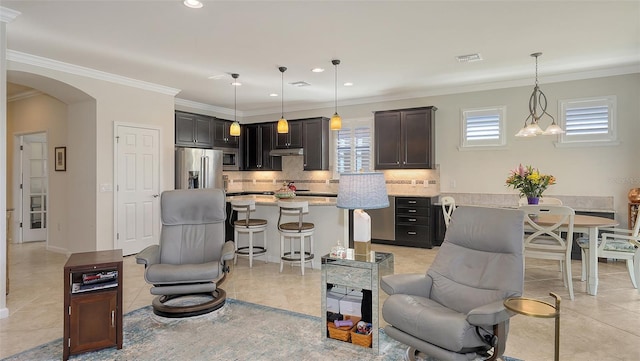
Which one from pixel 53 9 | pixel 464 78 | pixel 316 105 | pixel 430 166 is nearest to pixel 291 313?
pixel 53 9

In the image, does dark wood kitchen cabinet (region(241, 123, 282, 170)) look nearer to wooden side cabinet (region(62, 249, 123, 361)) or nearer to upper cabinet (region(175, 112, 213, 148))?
upper cabinet (region(175, 112, 213, 148))

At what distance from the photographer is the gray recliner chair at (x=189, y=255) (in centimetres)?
325

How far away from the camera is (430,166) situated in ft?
21.3

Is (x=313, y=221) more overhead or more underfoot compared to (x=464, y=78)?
more underfoot

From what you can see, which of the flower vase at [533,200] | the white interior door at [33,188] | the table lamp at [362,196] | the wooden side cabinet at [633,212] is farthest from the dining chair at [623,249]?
the white interior door at [33,188]

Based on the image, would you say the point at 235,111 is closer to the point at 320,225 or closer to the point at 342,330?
the point at 320,225

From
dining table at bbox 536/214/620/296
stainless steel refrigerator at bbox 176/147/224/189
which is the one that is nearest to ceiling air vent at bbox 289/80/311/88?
stainless steel refrigerator at bbox 176/147/224/189

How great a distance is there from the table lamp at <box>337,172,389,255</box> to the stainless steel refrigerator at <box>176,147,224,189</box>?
4.55 m

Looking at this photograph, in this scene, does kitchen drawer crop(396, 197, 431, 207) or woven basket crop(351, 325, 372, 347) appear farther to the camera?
kitchen drawer crop(396, 197, 431, 207)

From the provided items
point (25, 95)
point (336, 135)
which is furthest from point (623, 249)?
point (25, 95)

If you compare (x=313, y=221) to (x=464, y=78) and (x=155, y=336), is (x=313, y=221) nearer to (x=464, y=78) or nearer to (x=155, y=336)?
(x=155, y=336)

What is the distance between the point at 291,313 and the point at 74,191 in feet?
14.4

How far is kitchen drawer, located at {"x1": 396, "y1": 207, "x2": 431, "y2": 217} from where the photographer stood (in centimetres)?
630

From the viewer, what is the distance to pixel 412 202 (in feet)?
21.1
